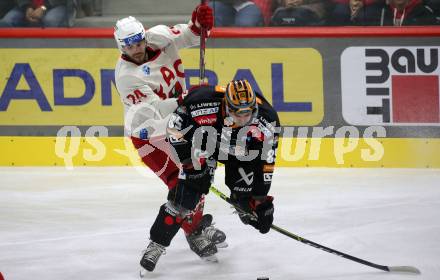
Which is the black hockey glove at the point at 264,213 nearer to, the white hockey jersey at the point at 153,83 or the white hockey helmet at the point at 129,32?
the white hockey jersey at the point at 153,83

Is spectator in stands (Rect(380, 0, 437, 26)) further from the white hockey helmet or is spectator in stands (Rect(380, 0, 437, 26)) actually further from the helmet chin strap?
the helmet chin strap

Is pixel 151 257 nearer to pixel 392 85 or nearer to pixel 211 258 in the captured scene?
pixel 211 258

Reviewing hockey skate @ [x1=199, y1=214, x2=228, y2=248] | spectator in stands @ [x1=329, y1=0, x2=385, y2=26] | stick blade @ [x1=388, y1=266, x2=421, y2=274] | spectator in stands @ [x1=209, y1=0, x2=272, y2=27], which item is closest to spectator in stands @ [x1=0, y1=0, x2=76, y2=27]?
spectator in stands @ [x1=209, y1=0, x2=272, y2=27]

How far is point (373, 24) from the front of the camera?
7812mm

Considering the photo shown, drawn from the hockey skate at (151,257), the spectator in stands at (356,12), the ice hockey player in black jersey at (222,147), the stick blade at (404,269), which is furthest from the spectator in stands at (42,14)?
the stick blade at (404,269)

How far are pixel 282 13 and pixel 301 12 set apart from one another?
0.16 m

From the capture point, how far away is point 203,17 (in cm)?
581

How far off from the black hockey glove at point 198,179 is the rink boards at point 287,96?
3048 millimetres

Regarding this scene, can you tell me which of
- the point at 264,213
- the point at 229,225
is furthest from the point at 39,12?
the point at 264,213

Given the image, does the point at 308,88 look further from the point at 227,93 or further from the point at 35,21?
the point at 227,93

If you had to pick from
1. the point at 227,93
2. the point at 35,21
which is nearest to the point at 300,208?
the point at 227,93

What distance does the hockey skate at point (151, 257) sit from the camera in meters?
4.98

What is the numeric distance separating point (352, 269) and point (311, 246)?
1.47 feet

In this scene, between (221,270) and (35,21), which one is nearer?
(221,270)
